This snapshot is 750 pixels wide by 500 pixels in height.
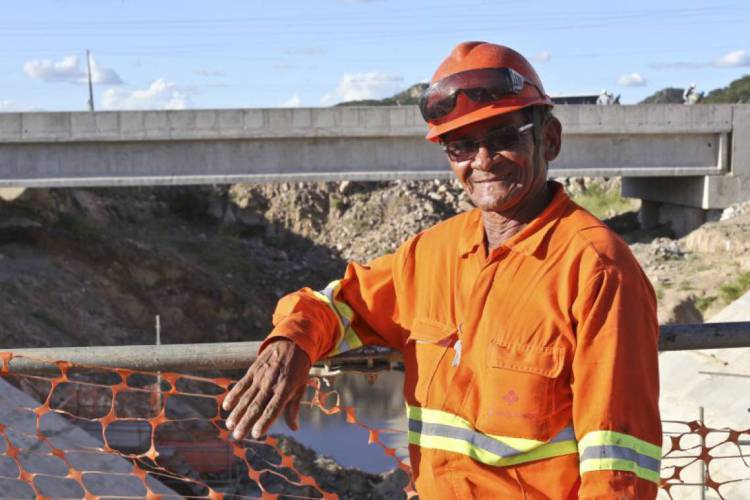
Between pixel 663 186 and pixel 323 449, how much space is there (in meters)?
16.2

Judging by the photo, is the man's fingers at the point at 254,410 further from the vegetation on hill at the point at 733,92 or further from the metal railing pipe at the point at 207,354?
the vegetation on hill at the point at 733,92

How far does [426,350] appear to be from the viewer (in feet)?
9.41

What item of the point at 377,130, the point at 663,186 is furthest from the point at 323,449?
the point at 663,186

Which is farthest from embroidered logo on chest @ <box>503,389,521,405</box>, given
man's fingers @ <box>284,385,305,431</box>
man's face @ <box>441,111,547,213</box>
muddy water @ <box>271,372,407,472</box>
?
muddy water @ <box>271,372,407,472</box>

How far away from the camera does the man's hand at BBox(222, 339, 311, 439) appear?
9.09 feet

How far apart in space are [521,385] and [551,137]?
0.72m

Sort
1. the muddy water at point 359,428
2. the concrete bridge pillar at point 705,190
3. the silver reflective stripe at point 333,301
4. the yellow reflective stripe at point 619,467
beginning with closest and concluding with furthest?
the yellow reflective stripe at point 619,467 < the silver reflective stripe at point 333,301 < the muddy water at point 359,428 < the concrete bridge pillar at point 705,190

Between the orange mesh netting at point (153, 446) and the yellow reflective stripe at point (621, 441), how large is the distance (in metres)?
1.15

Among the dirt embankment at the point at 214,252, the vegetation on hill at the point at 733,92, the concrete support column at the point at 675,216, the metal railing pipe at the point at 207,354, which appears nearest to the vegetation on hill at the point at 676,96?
the vegetation on hill at the point at 733,92

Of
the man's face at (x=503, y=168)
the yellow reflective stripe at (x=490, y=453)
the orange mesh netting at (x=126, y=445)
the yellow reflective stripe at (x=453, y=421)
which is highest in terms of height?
the man's face at (x=503, y=168)

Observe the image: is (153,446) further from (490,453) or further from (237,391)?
(490,453)

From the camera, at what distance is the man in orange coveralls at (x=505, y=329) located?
2418 mm

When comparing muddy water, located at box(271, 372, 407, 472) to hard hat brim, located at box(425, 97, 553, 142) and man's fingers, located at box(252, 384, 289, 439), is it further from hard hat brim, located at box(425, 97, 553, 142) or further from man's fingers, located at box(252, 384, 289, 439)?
hard hat brim, located at box(425, 97, 553, 142)

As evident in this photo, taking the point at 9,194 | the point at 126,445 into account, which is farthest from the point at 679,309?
the point at 9,194
